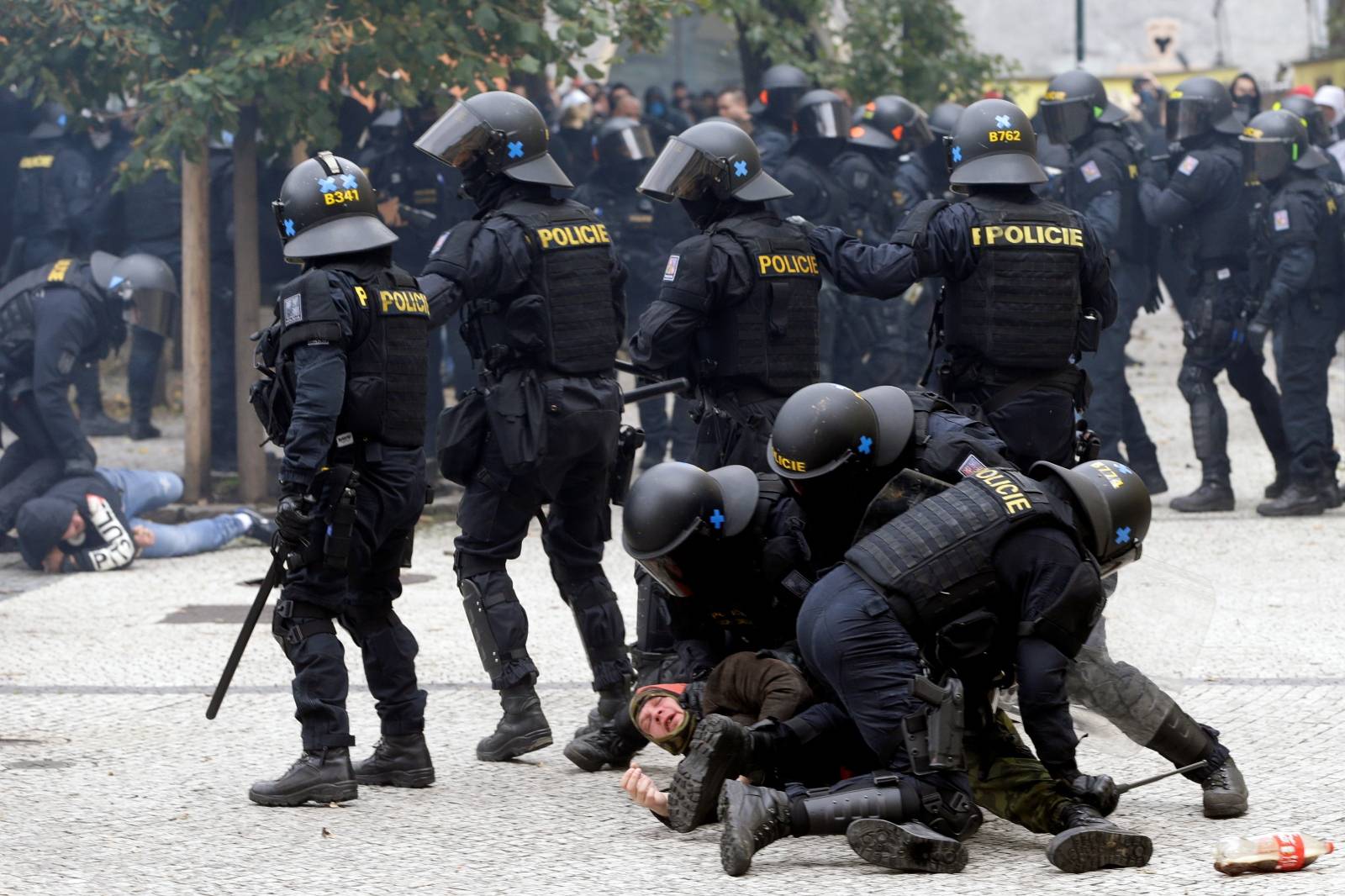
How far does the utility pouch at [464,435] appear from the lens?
6.39 m

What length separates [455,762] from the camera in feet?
20.1

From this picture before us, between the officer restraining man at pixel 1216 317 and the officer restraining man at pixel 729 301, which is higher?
the officer restraining man at pixel 729 301

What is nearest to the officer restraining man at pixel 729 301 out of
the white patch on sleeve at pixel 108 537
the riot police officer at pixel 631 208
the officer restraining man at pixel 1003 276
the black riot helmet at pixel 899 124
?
the officer restraining man at pixel 1003 276

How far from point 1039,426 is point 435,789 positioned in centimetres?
244

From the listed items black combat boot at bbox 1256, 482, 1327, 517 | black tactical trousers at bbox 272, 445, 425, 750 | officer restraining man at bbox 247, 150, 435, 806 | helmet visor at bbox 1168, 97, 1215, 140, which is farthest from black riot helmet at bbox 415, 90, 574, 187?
helmet visor at bbox 1168, 97, 1215, 140

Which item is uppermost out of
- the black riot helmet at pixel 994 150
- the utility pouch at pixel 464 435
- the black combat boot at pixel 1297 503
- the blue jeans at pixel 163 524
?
the black riot helmet at pixel 994 150

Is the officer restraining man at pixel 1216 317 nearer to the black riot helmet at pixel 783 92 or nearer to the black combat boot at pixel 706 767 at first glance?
the black riot helmet at pixel 783 92

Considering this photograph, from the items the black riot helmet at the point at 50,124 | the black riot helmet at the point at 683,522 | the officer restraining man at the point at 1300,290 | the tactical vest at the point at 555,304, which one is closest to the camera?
the black riot helmet at the point at 683,522

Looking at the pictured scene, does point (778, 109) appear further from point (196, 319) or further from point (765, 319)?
point (765, 319)

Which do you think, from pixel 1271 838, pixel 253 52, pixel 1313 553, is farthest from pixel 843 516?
pixel 253 52

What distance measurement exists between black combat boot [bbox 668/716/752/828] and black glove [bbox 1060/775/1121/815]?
0.79 meters

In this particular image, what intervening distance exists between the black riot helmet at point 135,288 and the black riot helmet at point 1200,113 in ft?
18.0

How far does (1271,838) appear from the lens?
455cm

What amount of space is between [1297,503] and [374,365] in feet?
21.0
